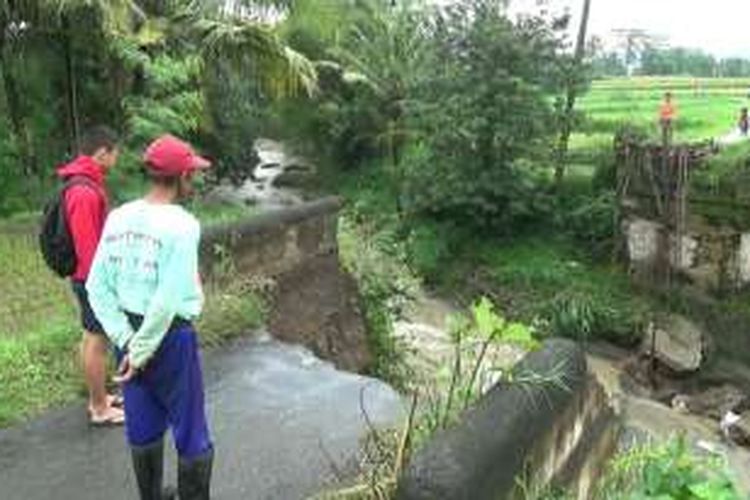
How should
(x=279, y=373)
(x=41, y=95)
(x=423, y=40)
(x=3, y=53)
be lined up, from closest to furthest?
(x=279, y=373) → (x=3, y=53) → (x=41, y=95) → (x=423, y=40)

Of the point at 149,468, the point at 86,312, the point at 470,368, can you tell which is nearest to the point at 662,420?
the point at 86,312

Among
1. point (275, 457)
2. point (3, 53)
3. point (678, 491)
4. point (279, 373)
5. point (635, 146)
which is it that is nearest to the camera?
point (678, 491)

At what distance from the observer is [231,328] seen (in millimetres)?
9148

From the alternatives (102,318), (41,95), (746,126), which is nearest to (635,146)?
(746,126)

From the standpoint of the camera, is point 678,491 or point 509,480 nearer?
point 678,491

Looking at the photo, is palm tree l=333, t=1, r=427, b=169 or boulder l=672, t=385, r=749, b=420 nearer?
boulder l=672, t=385, r=749, b=420

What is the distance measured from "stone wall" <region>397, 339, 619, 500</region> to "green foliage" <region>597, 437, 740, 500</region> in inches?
17.7

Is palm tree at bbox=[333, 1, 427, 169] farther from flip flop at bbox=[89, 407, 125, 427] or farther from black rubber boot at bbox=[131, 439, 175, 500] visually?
black rubber boot at bbox=[131, 439, 175, 500]

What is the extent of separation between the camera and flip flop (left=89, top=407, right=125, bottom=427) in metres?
6.91

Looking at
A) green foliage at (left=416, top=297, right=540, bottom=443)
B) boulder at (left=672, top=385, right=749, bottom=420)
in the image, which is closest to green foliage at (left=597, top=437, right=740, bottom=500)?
green foliage at (left=416, top=297, right=540, bottom=443)

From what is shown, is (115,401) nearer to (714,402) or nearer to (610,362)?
(714,402)

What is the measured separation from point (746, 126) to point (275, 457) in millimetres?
24111

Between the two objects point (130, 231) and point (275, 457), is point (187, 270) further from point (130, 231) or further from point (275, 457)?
point (275, 457)

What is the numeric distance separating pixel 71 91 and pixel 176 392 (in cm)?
1364
